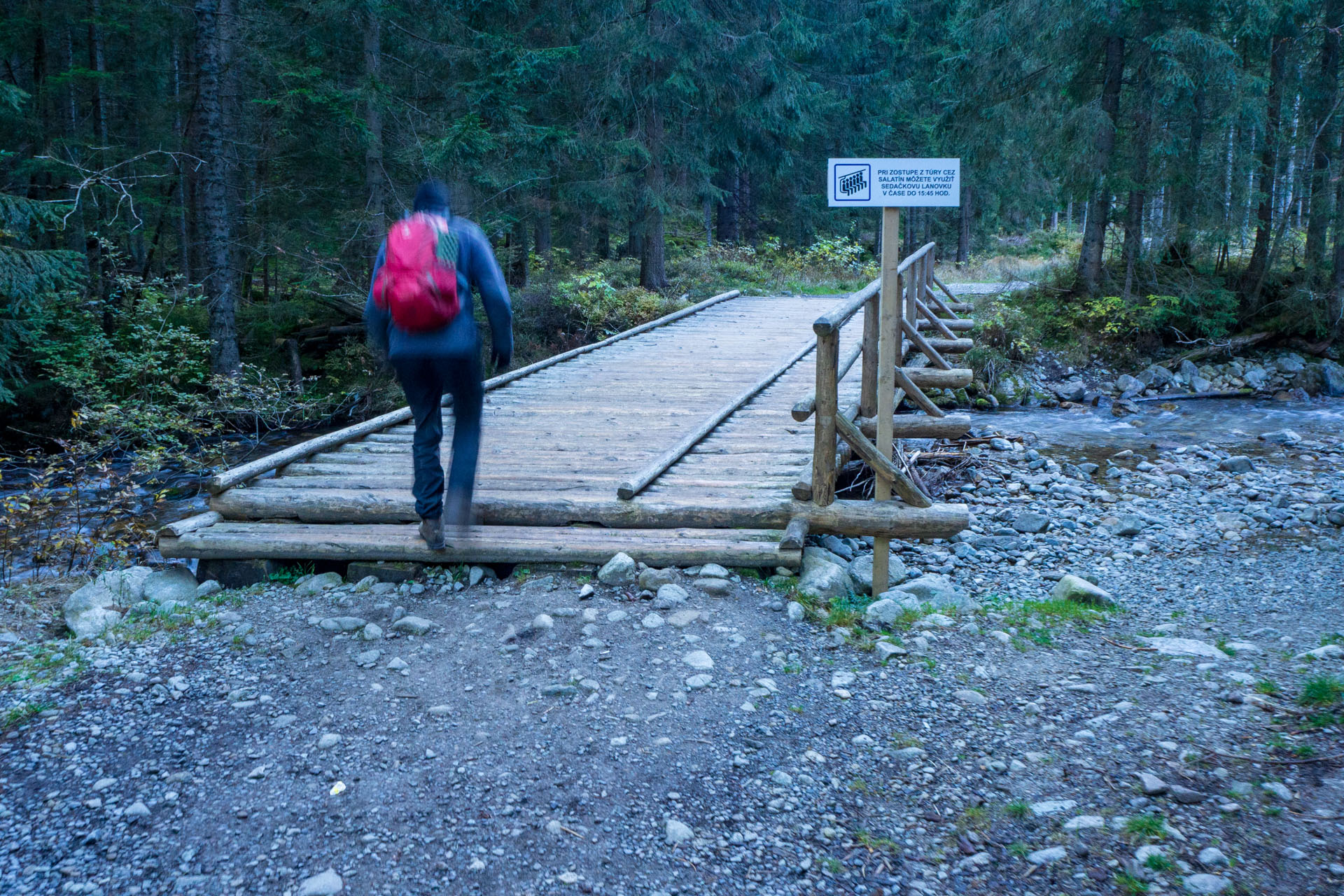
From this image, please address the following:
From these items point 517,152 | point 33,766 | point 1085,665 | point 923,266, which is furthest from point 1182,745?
point 517,152

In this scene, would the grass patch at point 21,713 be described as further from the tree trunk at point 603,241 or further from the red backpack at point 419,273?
the tree trunk at point 603,241

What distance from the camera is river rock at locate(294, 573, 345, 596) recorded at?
543 cm

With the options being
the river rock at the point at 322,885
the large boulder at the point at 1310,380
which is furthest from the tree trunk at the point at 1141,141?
the river rock at the point at 322,885

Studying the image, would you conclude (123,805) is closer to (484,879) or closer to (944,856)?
(484,879)

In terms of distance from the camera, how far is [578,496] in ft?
20.0

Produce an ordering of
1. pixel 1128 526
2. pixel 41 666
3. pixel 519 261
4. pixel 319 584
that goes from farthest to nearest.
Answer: pixel 519 261, pixel 1128 526, pixel 319 584, pixel 41 666

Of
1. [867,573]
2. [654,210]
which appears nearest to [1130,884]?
[867,573]

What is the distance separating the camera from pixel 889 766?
358cm

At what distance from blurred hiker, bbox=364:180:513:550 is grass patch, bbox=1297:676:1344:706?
3.98 m

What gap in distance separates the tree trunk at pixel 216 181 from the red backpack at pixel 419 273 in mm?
11410

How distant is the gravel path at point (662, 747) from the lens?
2.95 meters

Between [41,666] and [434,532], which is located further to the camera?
[434,532]

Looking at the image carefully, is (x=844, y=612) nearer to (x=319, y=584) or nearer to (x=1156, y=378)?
(x=319, y=584)

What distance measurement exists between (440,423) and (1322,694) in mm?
4420
